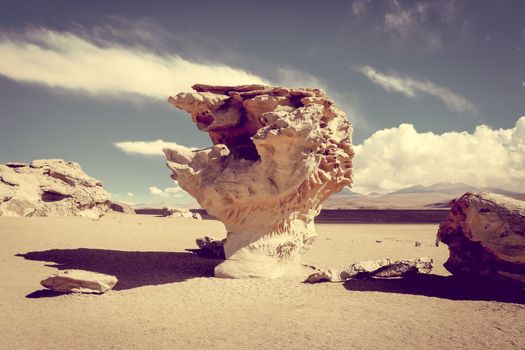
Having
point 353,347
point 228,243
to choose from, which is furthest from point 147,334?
point 228,243

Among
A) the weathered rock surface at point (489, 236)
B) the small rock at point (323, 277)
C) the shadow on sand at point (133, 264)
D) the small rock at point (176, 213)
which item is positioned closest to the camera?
the weathered rock surface at point (489, 236)

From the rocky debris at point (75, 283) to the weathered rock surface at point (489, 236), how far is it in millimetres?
7990

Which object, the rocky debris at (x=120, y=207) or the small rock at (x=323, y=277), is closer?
the small rock at (x=323, y=277)

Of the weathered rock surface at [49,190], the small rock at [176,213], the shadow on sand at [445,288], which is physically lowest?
the shadow on sand at [445,288]

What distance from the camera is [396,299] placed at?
23.8 feet

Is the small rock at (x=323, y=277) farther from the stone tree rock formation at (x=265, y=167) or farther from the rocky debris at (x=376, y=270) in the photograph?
the stone tree rock formation at (x=265, y=167)

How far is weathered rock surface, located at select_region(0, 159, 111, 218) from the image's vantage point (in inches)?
622

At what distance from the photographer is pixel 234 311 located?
6656mm

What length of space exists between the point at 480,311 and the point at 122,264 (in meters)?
8.90

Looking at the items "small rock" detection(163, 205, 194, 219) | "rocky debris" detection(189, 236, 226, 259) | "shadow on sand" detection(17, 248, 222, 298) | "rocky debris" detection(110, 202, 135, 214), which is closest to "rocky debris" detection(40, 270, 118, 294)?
"shadow on sand" detection(17, 248, 222, 298)

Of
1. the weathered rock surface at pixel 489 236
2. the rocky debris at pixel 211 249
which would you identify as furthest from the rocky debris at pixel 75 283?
the weathered rock surface at pixel 489 236

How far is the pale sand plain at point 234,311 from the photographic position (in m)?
5.25

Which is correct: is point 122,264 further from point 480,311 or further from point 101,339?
point 480,311

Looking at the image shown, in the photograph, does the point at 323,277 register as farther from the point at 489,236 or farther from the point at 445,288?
the point at 489,236
